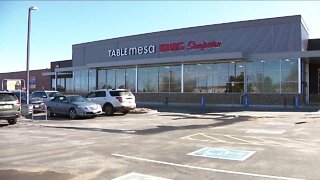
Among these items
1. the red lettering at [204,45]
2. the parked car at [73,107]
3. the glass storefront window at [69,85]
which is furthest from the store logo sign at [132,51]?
the parked car at [73,107]

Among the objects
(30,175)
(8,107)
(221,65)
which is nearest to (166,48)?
(221,65)

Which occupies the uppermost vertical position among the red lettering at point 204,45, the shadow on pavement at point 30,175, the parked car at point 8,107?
the red lettering at point 204,45

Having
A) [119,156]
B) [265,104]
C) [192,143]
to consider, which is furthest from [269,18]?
[119,156]

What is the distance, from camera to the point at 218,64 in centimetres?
4181

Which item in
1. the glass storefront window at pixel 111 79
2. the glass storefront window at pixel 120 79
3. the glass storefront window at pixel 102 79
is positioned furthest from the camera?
the glass storefront window at pixel 102 79

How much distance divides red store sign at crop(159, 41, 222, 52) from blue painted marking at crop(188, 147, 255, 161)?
33.3 m

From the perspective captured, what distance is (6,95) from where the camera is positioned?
61.7 feet

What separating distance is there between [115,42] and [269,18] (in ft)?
73.4

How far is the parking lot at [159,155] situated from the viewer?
8.14 metres

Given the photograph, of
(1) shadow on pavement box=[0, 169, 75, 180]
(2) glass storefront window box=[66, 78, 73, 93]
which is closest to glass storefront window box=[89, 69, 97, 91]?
(2) glass storefront window box=[66, 78, 73, 93]

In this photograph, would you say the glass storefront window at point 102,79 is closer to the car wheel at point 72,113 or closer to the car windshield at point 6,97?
the car wheel at point 72,113

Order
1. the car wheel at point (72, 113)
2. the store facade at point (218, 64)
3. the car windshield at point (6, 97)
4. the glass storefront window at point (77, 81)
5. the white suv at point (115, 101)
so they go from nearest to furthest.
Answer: the car windshield at point (6, 97), the car wheel at point (72, 113), the white suv at point (115, 101), the store facade at point (218, 64), the glass storefront window at point (77, 81)

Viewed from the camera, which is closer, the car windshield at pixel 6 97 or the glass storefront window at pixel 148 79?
the car windshield at pixel 6 97

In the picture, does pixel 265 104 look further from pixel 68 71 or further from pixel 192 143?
pixel 68 71
